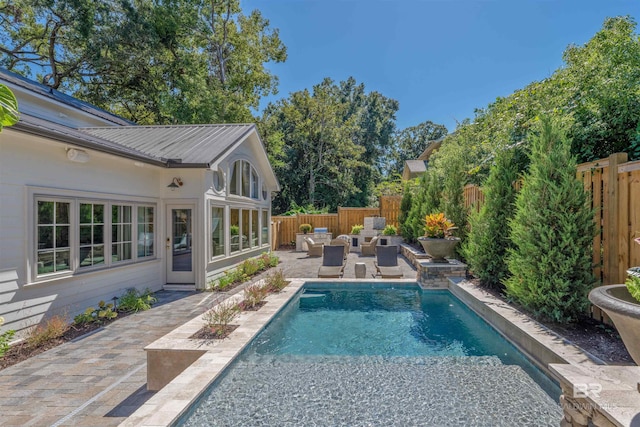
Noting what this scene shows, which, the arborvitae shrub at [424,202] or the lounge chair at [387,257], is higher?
the arborvitae shrub at [424,202]

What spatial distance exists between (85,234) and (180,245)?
102 inches

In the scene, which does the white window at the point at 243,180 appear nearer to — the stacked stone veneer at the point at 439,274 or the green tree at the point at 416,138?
the stacked stone veneer at the point at 439,274

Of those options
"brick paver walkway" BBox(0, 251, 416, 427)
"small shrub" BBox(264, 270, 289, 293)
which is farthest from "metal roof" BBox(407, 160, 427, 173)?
"brick paver walkway" BBox(0, 251, 416, 427)

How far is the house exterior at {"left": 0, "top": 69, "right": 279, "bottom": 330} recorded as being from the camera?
16.9 feet

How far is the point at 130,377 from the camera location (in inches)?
156

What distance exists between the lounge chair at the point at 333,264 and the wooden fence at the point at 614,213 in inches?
255

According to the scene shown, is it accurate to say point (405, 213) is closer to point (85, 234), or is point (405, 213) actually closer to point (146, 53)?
point (85, 234)

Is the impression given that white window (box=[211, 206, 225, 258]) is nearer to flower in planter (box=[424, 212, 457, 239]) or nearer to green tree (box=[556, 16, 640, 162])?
flower in planter (box=[424, 212, 457, 239])

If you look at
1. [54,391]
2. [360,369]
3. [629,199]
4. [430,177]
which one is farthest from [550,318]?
[430,177]

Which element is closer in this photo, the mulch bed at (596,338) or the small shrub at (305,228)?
the mulch bed at (596,338)

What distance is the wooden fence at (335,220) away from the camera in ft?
62.5

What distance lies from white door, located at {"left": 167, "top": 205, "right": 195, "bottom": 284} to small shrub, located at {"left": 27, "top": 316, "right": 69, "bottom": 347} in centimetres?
335

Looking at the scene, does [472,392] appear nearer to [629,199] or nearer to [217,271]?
[629,199]

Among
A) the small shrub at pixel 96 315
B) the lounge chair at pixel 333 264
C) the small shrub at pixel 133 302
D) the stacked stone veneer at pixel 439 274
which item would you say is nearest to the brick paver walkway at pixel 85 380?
the small shrub at pixel 96 315
